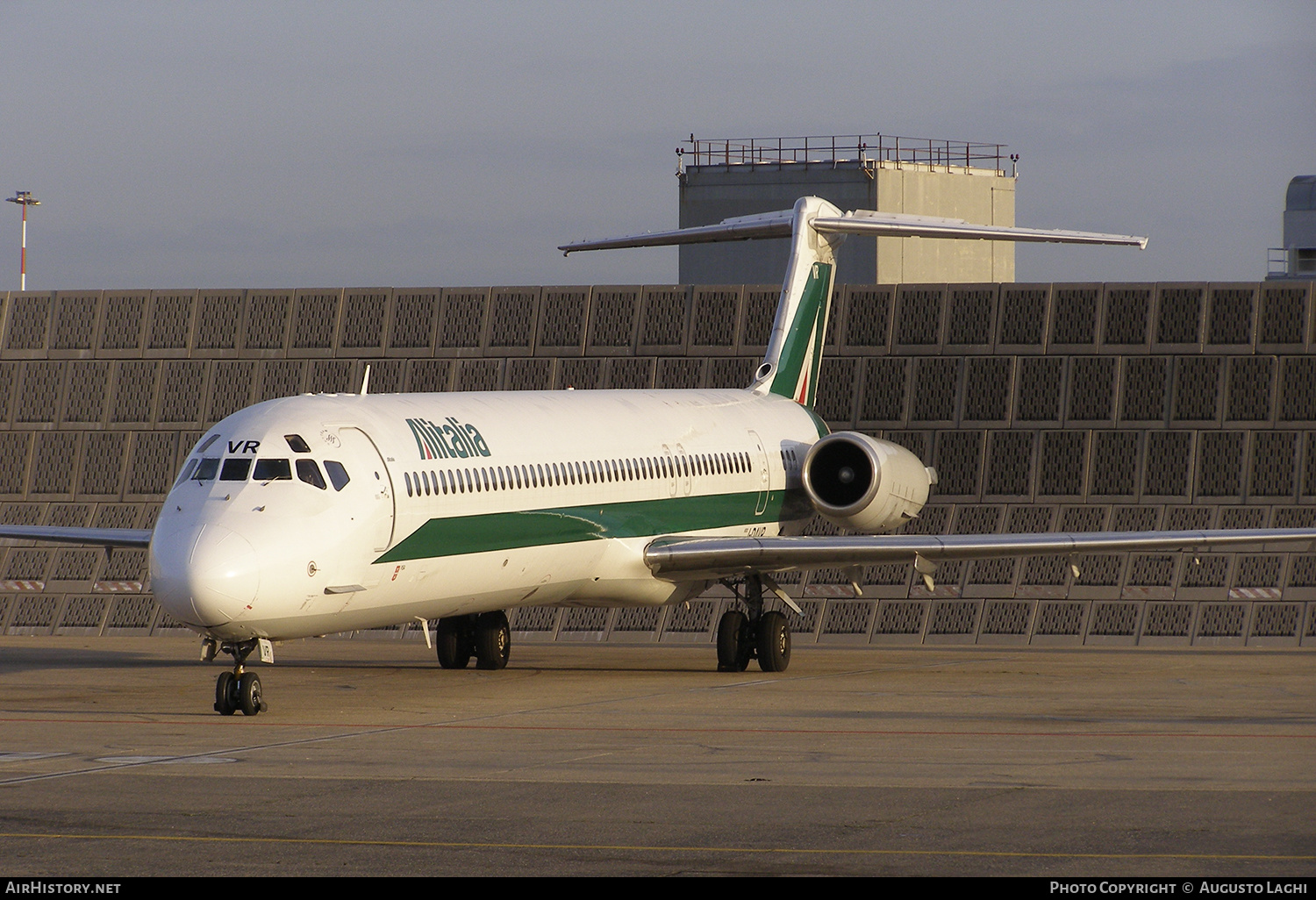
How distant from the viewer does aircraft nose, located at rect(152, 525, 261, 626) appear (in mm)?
14781

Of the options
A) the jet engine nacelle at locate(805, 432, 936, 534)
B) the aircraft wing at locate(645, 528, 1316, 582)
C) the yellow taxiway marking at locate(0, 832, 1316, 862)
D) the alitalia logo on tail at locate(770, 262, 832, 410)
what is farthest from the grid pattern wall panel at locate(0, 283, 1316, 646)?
the yellow taxiway marking at locate(0, 832, 1316, 862)

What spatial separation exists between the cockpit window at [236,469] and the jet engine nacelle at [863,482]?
8.94m

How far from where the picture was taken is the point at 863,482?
74.4ft

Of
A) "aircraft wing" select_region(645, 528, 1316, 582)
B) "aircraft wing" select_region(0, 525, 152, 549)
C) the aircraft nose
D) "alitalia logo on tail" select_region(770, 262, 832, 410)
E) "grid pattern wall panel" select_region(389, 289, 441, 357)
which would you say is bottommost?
the aircraft nose

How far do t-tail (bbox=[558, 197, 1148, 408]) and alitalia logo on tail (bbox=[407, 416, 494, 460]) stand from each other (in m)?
6.84

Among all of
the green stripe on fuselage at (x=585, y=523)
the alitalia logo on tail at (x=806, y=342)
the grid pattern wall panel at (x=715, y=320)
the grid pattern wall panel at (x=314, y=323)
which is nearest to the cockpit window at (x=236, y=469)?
the green stripe on fuselage at (x=585, y=523)

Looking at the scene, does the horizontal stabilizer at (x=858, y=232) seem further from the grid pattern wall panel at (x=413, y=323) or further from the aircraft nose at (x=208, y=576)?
the aircraft nose at (x=208, y=576)

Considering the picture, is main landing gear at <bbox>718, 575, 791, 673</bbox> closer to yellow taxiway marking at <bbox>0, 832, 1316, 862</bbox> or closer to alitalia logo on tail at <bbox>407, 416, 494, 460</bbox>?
alitalia logo on tail at <bbox>407, 416, 494, 460</bbox>

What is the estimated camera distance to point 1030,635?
2703 cm

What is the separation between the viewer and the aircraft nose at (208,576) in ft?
48.5

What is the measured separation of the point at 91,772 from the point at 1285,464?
66.4ft
